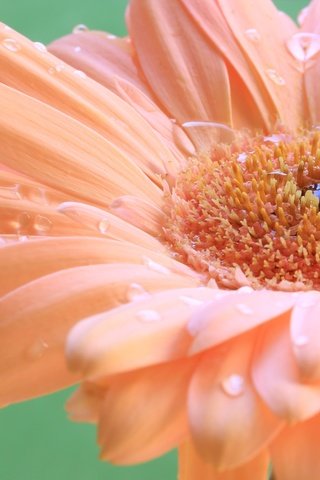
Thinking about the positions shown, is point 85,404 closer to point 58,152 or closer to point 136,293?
point 136,293

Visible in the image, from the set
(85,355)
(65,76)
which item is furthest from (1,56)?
(85,355)

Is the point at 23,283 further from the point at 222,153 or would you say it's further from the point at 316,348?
the point at 222,153

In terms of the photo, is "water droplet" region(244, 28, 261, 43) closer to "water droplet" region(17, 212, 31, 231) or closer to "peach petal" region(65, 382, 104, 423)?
"water droplet" region(17, 212, 31, 231)

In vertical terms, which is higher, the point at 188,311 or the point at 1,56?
the point at 1,56

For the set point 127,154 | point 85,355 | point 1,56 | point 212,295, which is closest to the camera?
point 85,355

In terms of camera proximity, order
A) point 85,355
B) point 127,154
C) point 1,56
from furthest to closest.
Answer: point 127,154 → point 1,56 → point 85,355

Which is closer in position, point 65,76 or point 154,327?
point 154,327

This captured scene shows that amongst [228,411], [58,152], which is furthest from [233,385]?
[58,152]
